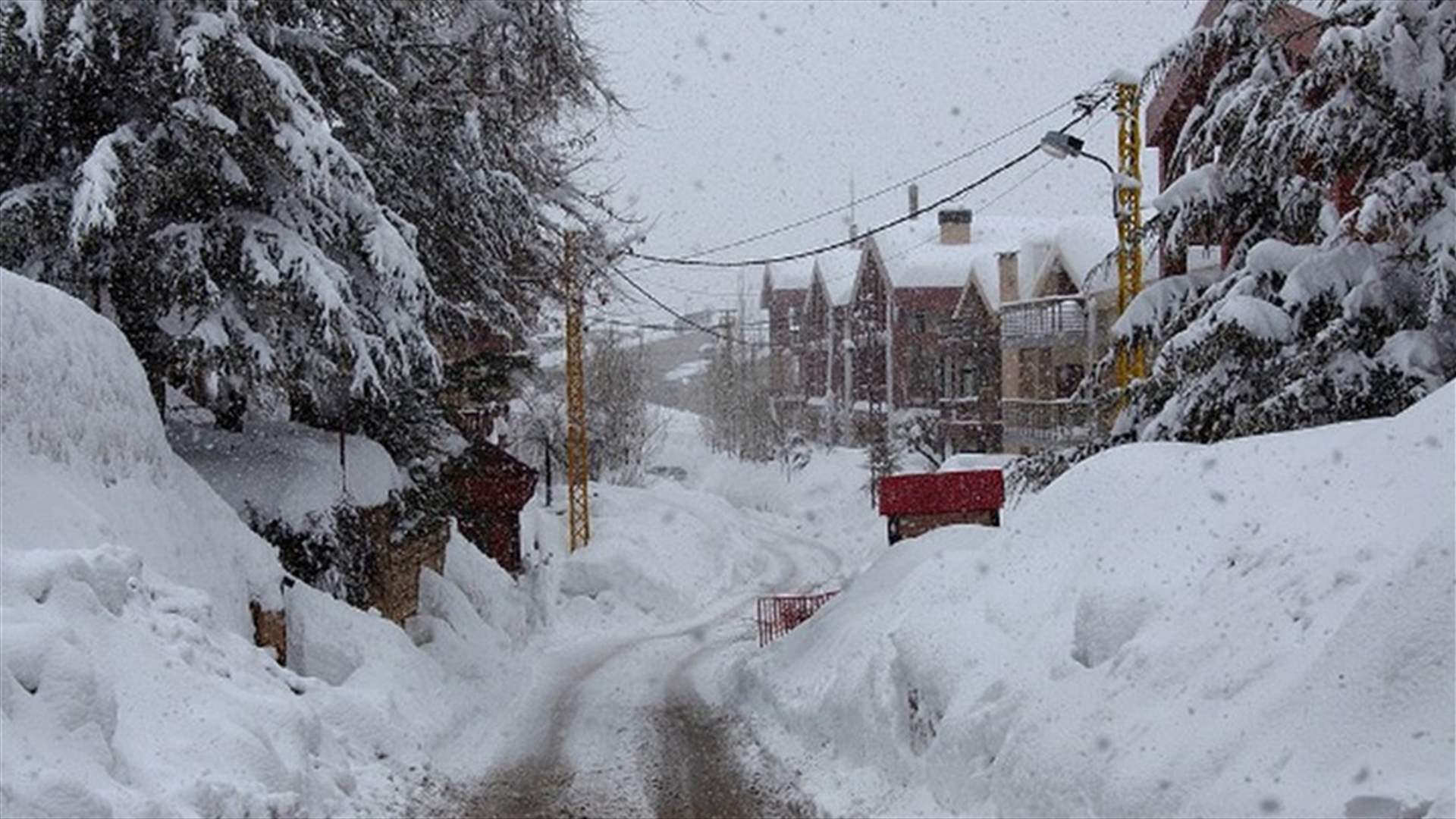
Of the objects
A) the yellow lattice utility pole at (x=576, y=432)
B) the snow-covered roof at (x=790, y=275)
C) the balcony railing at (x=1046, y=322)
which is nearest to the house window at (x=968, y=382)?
the balcony railing at (x=1046, y=322)

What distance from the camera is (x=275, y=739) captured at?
28.2ft

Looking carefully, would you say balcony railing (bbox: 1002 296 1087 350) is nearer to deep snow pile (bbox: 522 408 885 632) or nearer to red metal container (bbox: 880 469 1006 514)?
deep snow pile (bbox: 522 408 885 632)

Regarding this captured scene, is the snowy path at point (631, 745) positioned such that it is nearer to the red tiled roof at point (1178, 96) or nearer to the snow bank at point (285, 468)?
the snow bank at point (285, 468)

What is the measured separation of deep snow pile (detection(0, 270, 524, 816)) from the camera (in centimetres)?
638

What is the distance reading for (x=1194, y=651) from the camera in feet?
23.5

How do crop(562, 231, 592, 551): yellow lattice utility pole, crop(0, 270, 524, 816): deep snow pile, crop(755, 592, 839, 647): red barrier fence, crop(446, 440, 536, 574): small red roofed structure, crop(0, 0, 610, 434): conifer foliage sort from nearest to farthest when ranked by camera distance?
crop(0, 270, 524, 816): deep snow pile < crop(0, 0, 610, 434): conifer foliage < crop(755, 592, 839, 647): red barrier fence < crop(446, 440, 536, 574): small red roofed structure < crop(562, 231, 592, 551): yellow lattice utility pole

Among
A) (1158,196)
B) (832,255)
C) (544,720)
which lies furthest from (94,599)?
(832,255)

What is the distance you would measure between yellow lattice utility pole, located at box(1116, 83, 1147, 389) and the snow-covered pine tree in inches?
130

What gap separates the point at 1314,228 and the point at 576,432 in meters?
19.1

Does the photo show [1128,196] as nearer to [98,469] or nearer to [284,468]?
[284,468]

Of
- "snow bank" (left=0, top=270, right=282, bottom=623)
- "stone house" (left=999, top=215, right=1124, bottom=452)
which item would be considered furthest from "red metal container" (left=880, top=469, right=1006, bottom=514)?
"stone house" (left=999, top=215, right=1124, bottom=452)

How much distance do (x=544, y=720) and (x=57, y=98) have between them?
355 inches

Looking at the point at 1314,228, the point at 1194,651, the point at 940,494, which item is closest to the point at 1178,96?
the point at 940,494

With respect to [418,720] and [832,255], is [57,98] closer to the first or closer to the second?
[418,720]
